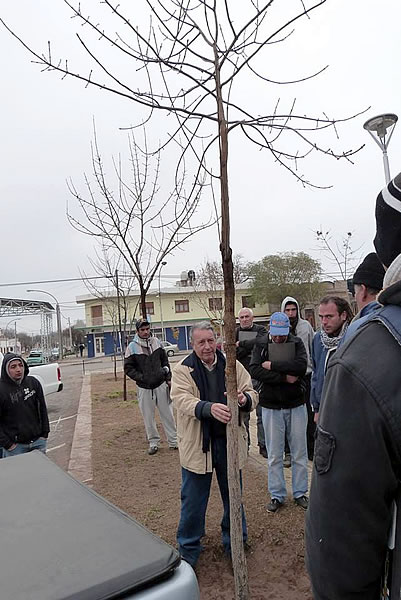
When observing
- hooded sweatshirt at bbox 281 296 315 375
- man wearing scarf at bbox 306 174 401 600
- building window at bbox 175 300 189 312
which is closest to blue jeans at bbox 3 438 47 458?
hooded sweatshirt at bbox 281 296 315 375

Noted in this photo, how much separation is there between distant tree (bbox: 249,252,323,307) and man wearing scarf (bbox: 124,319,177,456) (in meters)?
36.2

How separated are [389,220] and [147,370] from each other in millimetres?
5690

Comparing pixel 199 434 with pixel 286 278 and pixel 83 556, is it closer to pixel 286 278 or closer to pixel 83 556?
pixel 83 556

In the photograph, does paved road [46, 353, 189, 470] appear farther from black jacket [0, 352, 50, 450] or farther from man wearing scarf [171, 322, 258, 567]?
man wearing scarf [171, 322, 258, 567]

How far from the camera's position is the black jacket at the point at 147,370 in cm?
654

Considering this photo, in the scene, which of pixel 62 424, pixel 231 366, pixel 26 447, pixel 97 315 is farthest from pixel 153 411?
pixel 97 315

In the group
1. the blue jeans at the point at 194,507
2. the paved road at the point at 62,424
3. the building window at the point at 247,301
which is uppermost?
the building window at the point at 247,301

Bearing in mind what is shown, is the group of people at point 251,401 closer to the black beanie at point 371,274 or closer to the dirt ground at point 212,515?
the black beanie at point 371,274

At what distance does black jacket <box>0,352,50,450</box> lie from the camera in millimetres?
4805

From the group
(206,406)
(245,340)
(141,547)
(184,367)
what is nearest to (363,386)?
(141,547)

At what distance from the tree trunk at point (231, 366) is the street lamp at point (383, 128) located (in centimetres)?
511

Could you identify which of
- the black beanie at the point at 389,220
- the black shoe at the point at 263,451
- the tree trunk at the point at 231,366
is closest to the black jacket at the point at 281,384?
the tree trunk at the point at 231,366

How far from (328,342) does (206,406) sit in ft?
5.26

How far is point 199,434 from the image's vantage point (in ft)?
10.5
